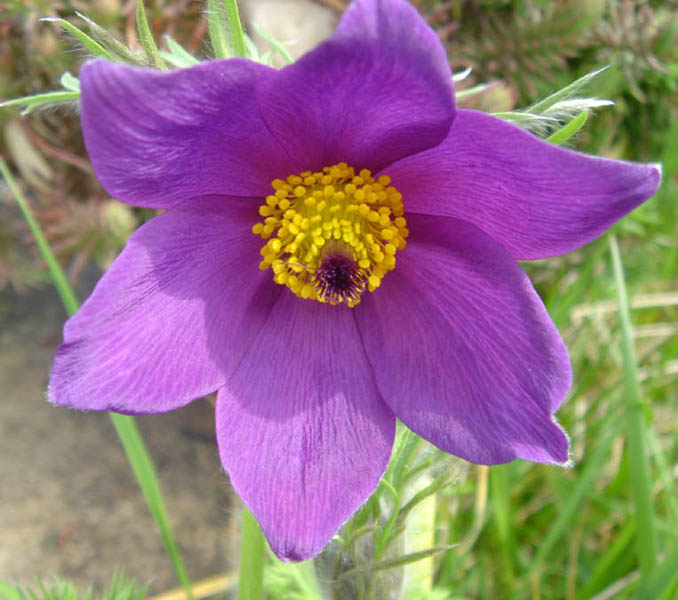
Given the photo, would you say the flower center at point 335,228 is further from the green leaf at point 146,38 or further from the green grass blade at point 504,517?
the green grass blade at point 504,517

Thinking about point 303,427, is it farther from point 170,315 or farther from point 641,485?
point 641,485

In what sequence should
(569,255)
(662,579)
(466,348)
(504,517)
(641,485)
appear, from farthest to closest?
(569,255) < (504,517) < (641,485) < (662,579) < (466,348)

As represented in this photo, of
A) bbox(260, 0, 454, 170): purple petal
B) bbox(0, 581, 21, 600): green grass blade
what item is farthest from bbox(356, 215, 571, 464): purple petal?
bbox(0, 581, 21, 600): green grass blade

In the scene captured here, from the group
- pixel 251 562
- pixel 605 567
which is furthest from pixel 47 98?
pixel 605 567

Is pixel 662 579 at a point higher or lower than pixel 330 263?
lower

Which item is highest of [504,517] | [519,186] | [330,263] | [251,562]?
[519,186]
